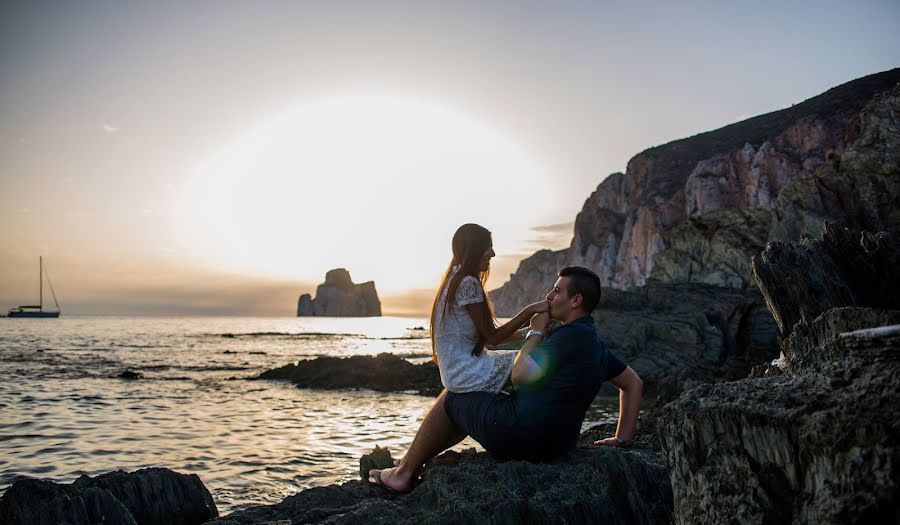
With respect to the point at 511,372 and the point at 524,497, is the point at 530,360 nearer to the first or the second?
the point at 511,372

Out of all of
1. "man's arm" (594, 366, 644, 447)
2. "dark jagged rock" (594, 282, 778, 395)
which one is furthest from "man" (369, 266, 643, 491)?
"dark jagged rock" (594, 282, 778, 395)

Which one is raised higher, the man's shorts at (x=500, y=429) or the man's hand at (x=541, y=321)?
the man's hand at (x=541, y=321)

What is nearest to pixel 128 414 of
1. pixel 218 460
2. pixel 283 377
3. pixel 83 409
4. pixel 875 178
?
pixel 83 409

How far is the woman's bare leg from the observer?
4.43m

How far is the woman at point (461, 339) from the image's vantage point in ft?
14.6

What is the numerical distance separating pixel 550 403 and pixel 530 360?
347mm

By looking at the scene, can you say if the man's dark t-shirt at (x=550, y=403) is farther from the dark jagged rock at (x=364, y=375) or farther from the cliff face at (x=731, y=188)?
the cliff face at (x=731, y=188)

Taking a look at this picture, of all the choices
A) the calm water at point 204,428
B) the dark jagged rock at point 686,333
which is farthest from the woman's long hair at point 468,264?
the dark jagged rock at point 686,333

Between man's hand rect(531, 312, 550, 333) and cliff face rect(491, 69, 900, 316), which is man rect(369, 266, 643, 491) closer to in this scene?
man's hand rect(531, 312, 550, 333)

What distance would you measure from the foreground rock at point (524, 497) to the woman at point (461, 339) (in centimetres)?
24

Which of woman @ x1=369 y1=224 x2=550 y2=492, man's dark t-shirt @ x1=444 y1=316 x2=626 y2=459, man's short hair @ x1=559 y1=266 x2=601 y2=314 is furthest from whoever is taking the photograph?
woman @ x1=369 y1=224 x2=550 y2=492

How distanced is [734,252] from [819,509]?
1714 inches

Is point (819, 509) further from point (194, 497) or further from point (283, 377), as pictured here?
point (283, 377)

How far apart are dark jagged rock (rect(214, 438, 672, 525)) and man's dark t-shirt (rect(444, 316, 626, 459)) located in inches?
6.5
